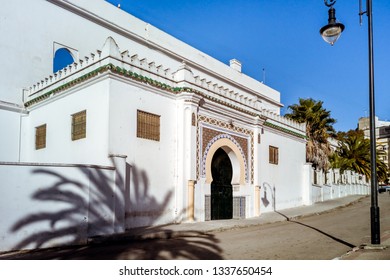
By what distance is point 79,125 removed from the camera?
11.2 m

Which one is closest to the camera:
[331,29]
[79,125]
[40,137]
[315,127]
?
[331,29]

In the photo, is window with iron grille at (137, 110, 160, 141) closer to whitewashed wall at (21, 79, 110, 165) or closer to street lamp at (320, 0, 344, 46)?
whitewashed wall at (21, 79, 110, 165)

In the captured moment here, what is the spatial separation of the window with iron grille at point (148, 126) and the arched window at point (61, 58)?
513cm

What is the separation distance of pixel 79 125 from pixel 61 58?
185 inches

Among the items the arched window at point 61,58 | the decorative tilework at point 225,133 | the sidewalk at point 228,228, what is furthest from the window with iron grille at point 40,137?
the decorative tilework at point 225,133

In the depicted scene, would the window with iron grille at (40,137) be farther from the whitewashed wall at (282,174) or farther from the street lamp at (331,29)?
the street lamp at (331,29)

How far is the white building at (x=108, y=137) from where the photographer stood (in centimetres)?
838

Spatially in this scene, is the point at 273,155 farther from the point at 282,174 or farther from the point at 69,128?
the point at 69,128

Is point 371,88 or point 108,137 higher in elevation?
point 371,88

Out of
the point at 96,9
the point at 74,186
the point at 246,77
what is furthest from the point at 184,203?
the point at 246,77

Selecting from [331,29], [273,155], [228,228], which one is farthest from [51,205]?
[273,155]
